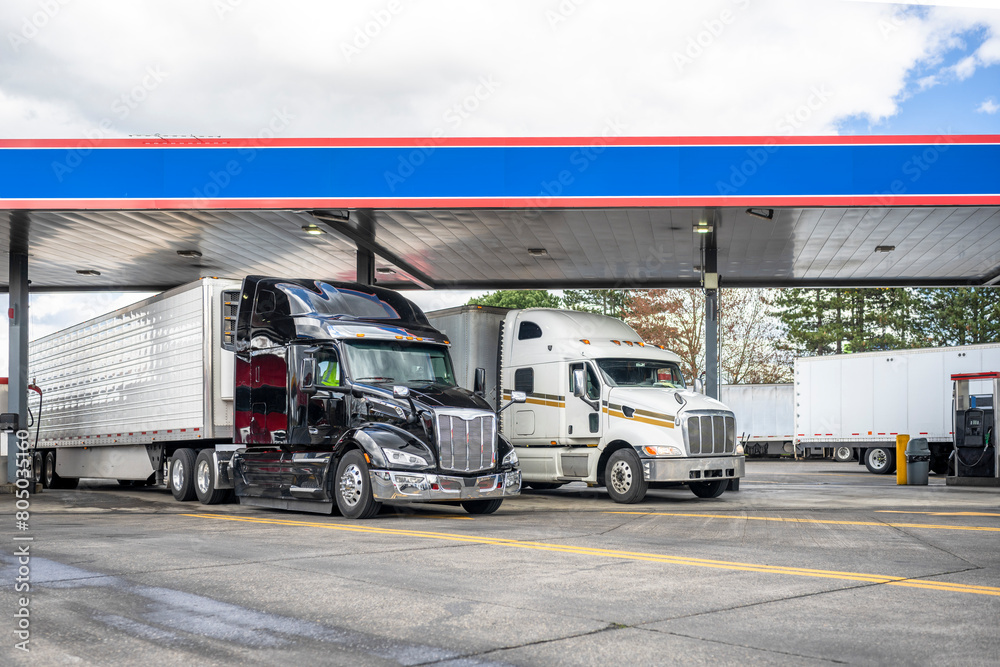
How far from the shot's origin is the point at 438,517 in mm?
13633

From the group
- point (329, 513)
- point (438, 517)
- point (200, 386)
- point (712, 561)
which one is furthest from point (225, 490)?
point (712, 561)

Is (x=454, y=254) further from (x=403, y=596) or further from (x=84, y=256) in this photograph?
(x=403, y=596)

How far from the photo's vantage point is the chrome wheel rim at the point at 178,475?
1702cm

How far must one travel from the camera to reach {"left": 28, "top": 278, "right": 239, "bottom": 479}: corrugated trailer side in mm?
15867

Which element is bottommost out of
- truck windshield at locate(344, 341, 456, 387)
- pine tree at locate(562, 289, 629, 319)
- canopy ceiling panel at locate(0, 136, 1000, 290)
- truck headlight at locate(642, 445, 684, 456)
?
truck headlight at locate(642, 445, 684, 456)

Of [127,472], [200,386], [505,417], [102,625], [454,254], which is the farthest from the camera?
[454,254]

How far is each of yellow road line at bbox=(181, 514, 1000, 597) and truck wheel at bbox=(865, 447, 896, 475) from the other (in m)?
19.6

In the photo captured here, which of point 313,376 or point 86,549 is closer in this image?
point 86,549

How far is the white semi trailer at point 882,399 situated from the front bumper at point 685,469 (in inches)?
428

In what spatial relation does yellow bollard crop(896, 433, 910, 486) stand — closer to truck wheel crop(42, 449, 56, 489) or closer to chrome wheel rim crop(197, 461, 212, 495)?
chrome wheel rim crop(197, 461, 212, 495)

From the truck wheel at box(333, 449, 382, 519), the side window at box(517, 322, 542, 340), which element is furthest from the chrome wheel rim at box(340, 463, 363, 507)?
the side window at box(517, 322, 542, 340)

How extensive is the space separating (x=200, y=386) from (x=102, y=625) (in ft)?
34.1

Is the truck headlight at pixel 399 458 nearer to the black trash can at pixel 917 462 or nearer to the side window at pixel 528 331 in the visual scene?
the side window at pixel 528 331

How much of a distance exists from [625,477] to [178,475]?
784 centimetres
